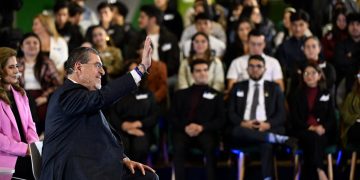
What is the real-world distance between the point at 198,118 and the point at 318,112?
1.27 m

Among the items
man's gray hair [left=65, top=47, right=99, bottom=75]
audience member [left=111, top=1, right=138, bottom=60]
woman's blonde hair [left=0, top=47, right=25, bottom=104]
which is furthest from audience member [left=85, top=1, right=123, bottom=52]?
man's gray hair [left=65, top=47, right=99, bottom=75]

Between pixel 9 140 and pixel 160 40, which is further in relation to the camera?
pixel 160 40

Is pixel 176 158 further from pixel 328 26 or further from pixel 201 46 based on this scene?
pixel 328 26

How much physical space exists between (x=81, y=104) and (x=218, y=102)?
401 cm

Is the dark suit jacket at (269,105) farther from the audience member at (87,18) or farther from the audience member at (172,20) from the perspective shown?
the audience member at (87,18)

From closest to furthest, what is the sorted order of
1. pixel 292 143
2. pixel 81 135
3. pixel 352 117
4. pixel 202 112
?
pixel 81 135, pixel 292 143, pixel 352 117, pixel 202 112

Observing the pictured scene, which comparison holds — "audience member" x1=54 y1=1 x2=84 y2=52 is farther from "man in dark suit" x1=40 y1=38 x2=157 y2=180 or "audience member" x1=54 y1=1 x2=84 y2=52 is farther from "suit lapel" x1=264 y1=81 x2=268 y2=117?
"man in dark suit" x1=40 y1=38 x2=157 y2=180

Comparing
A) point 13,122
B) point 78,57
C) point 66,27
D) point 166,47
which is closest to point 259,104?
point 166,47

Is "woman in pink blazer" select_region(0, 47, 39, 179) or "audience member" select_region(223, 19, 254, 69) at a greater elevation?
"audience member" select_region(223, 19, 254, 69)

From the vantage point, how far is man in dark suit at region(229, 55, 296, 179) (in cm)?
880

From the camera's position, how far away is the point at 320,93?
30.1 feet

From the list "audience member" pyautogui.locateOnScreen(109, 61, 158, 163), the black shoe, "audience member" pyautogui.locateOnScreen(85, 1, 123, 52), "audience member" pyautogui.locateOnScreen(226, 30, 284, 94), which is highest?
"audience member" pyautogui.locateOnScreen(85, 1, 123, 52)

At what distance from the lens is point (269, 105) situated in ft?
29.8

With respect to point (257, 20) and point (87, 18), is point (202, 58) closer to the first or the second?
point (257, 20)
